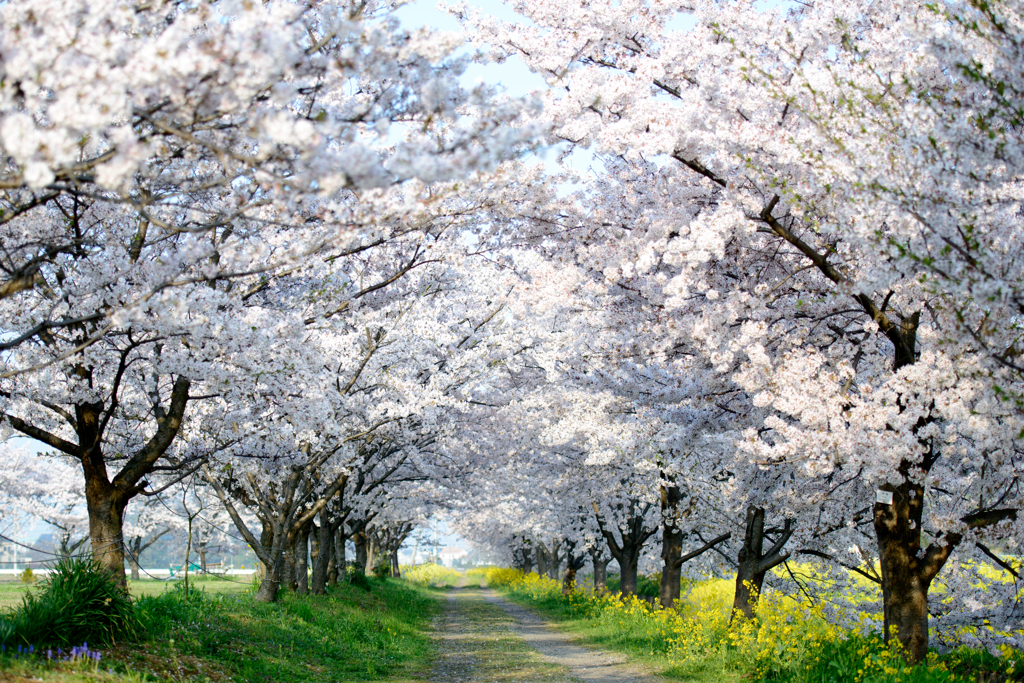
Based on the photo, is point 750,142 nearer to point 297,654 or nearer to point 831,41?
point 831,41

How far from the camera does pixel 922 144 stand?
5648 millimetres

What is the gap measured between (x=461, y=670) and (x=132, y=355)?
825 centimetres

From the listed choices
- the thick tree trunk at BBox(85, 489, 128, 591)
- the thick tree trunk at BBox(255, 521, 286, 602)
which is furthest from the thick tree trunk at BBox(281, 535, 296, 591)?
the thick tree trunk at BBox(85, 489, 128, 591)

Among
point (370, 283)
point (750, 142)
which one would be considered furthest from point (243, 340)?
point (750, 142)

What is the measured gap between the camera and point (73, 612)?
26.9 ft

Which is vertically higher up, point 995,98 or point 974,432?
point 995,98

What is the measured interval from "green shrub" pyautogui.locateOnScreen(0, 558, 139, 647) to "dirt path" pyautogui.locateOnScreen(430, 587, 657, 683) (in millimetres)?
5675

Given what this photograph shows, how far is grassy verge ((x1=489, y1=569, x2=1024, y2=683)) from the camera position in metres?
9.12

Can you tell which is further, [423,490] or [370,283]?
[423,490]

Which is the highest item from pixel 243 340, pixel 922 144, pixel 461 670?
pixel 922 144

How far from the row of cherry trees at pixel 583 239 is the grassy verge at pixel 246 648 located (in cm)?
148

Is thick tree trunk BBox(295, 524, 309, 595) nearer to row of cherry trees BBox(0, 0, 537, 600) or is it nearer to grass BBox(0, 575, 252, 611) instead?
grass BBox(0, 575, 252, 611)

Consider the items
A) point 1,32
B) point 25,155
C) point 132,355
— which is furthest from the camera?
point 132,355

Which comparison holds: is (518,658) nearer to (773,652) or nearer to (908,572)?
(773,652)
